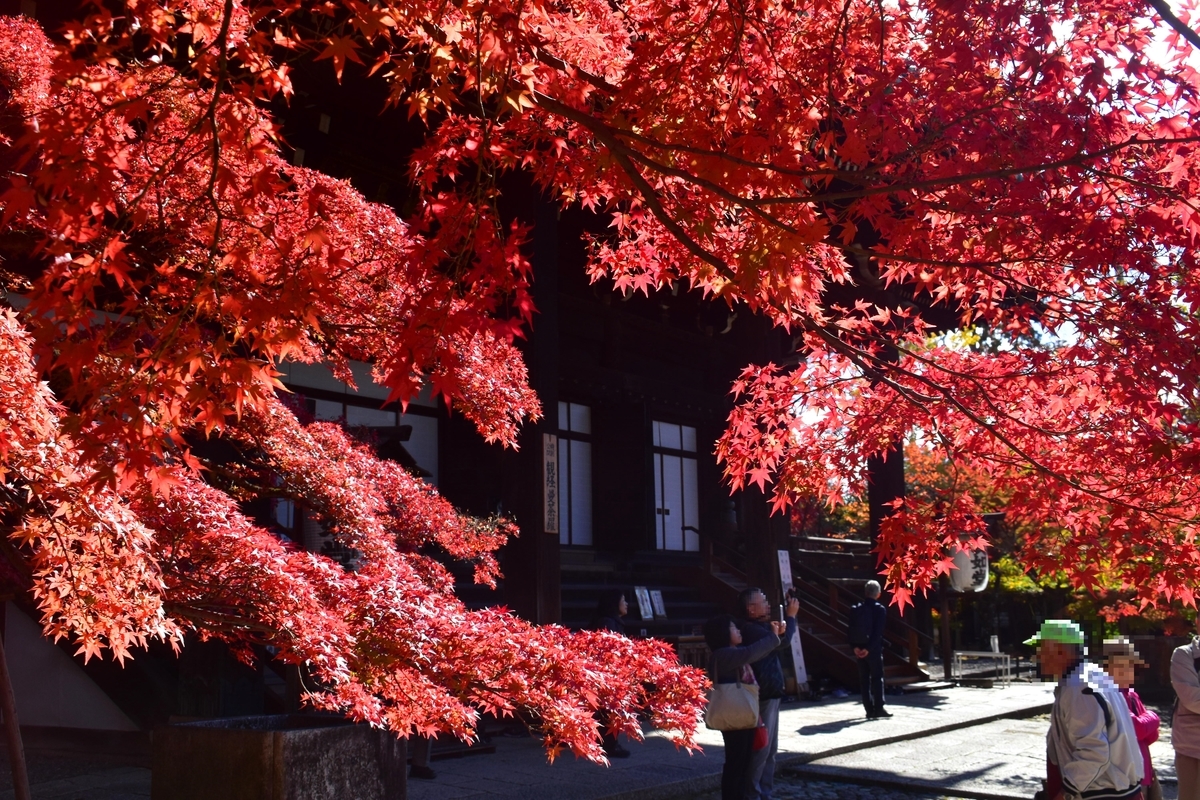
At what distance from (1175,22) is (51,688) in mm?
8675

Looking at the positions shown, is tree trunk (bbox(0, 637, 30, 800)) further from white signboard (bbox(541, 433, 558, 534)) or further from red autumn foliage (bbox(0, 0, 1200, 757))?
white signboard (bbox(541, 433, 558, 534))

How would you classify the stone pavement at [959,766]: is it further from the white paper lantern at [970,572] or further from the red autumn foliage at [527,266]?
the white paper lantern at [970,572]

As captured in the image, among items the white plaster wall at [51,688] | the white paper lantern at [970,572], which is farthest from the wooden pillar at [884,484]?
the white plaster wall at [51,688]

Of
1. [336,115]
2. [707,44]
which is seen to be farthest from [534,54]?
[336,115]

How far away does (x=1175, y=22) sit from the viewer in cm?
320

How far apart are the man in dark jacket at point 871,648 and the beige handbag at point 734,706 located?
6051 millimetres

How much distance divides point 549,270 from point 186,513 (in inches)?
257

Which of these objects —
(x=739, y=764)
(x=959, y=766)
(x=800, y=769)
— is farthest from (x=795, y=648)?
(x=739, y=764)

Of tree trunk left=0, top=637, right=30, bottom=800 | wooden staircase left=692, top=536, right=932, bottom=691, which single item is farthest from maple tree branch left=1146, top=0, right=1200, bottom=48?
wooden staircase left=692, top=536, right=932, bottom=691

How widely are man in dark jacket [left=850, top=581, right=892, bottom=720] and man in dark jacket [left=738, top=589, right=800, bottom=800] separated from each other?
525 cm

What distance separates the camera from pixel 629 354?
49.7 feet

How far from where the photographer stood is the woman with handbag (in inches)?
243

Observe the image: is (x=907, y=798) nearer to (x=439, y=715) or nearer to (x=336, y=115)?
(x=439, y=715)

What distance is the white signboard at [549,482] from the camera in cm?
998
